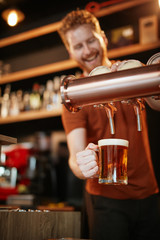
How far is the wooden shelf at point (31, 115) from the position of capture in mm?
2578

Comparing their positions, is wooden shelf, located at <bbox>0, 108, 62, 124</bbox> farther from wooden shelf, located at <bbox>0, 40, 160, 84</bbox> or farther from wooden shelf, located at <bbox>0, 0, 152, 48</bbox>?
wooden shelf, located at <bbox>0, 0, 152, 48</bbox>

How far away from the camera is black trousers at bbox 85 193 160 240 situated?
3.70 ft

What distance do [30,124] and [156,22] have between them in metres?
1.64

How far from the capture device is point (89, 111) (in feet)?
3.87

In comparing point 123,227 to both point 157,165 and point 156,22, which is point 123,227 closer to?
point 157,165

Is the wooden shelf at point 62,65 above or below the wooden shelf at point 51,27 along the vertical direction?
below

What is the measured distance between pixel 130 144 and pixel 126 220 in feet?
1.08

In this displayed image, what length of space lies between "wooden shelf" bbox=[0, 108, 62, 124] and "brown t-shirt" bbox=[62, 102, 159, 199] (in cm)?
132

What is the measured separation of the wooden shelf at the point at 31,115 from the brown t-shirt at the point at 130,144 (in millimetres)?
1321

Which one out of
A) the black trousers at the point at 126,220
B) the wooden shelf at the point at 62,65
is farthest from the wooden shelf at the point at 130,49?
the black trousers at the point at 126,220

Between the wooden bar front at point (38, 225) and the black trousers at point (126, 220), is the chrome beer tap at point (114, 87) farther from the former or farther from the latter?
the black trousers at point (126, 220)

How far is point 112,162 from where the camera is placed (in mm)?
770

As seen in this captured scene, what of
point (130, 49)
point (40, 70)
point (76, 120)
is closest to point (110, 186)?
point (76, 120)

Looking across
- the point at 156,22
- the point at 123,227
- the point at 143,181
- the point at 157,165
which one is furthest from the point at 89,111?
the point at 156,22
